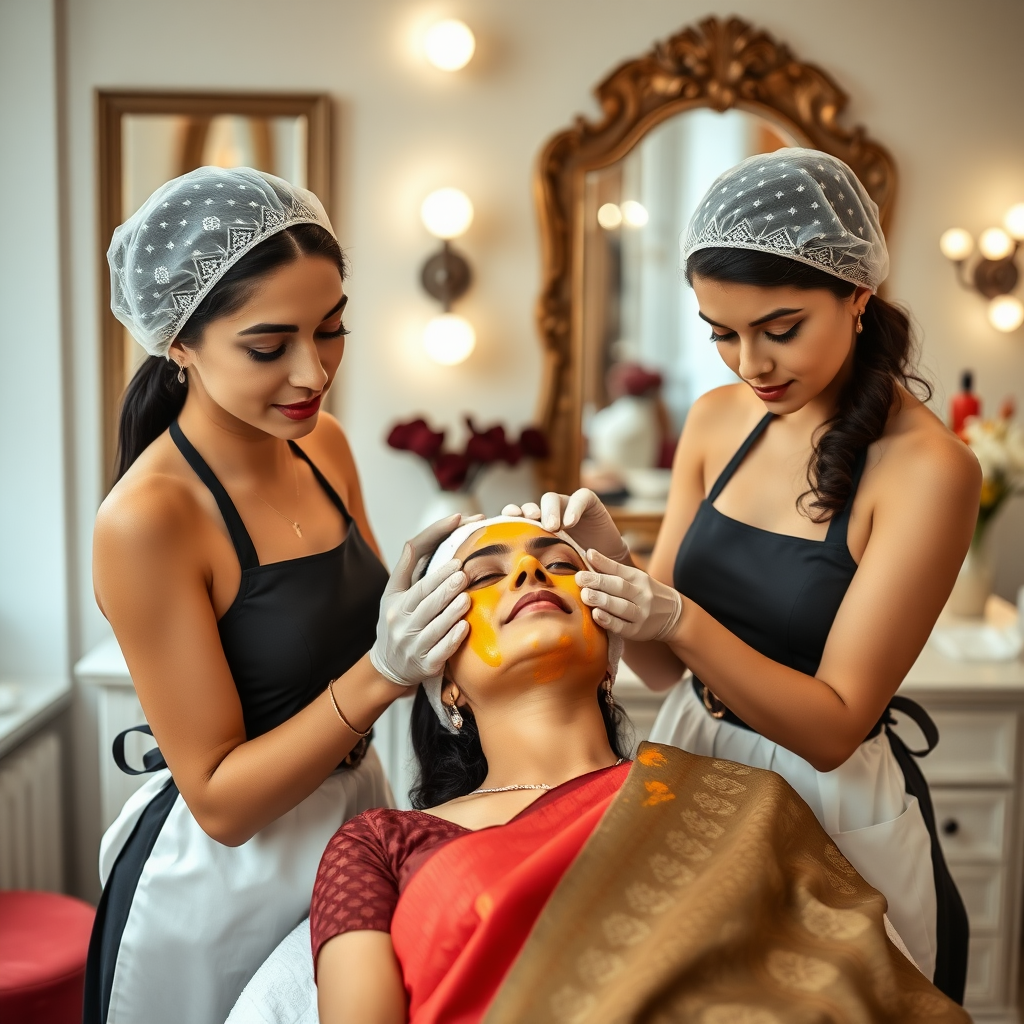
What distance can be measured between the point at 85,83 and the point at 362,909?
2.48 m

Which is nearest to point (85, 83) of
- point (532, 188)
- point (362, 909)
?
point (532, 188)

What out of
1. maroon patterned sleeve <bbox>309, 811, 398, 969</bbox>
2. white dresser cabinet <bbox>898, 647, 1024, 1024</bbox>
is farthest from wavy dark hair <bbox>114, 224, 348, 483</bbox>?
white dresser cabinet <bbox>898, 647, 1024, 1024</bbox>

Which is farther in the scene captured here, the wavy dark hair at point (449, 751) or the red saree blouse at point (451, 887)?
the wavy dark hair at point (449, 751)

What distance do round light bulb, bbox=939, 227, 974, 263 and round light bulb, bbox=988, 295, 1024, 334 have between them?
165 millimetres

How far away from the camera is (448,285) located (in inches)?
118

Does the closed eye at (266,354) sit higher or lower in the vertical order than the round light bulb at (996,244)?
lower

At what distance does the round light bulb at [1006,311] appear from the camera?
316 centimetres

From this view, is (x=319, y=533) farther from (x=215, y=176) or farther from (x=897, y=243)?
(x=897, y=243)

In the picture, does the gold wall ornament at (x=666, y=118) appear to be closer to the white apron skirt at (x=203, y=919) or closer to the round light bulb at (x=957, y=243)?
the round light bulb at (x=957, y=243)

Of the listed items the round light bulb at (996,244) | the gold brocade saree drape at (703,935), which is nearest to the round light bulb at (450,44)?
the round light bulb at (996,244)

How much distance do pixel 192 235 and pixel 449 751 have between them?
84cm

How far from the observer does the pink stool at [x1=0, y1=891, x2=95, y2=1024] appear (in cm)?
201

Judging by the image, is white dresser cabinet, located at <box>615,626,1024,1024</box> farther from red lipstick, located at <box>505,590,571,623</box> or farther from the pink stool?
the pink stool

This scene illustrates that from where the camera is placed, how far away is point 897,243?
10.2 ft
